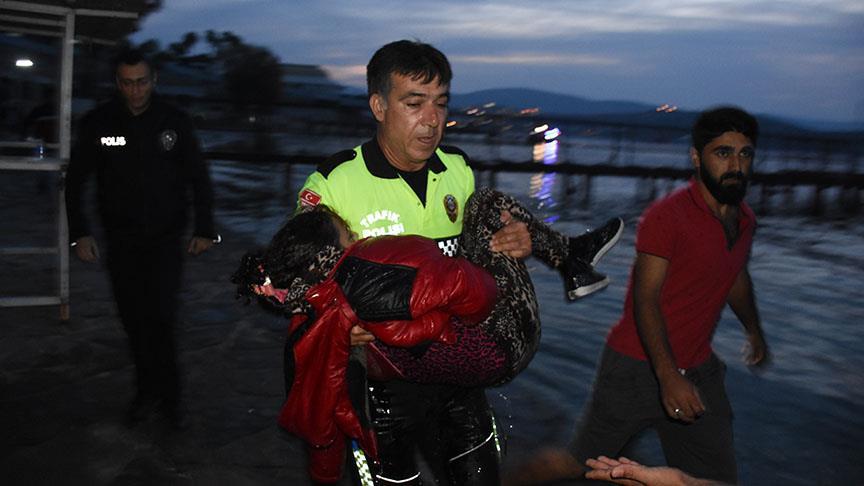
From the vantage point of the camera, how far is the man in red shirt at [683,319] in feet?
11.0

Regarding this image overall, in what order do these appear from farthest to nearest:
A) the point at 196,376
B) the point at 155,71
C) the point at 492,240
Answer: the point at 196,376 < the point at 155,71 < the point at 492,240

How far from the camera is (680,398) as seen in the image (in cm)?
323

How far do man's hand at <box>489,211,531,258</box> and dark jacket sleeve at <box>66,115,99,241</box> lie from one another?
294cm

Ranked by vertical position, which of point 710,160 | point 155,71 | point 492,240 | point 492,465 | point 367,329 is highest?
point 155,71

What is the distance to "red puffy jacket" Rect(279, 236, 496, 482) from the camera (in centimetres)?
220

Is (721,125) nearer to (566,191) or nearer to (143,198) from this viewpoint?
(143,198)

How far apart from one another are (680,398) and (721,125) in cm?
115

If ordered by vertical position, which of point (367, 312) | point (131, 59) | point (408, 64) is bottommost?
point (367, 312)

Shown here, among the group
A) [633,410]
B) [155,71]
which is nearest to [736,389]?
[633,410]

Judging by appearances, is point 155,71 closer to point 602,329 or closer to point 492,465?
point 492,465

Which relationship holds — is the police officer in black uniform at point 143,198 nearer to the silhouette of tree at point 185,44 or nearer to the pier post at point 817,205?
the pier post at point 817,205

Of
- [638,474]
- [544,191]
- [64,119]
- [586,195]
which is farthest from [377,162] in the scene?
[544,191]

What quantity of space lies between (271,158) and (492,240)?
14.8 meters

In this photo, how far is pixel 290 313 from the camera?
242cm
